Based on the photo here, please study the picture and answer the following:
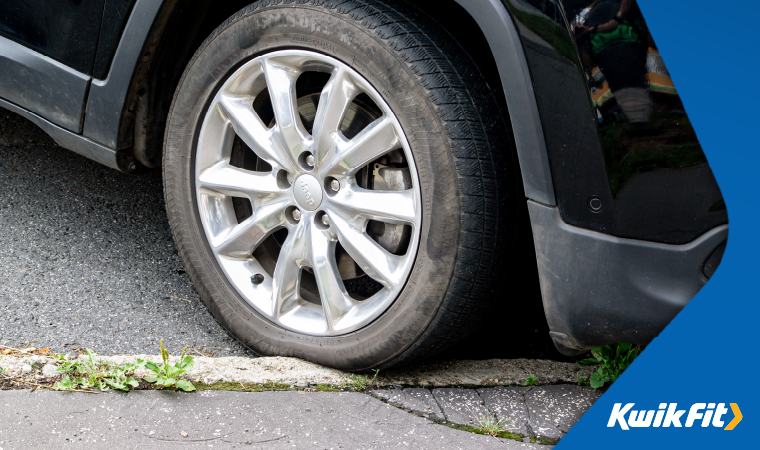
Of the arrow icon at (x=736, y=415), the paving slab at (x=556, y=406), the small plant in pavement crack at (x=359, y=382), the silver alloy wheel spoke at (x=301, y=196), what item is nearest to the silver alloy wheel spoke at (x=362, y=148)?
the silver alloy wheel spoke at (x=301, y=196)

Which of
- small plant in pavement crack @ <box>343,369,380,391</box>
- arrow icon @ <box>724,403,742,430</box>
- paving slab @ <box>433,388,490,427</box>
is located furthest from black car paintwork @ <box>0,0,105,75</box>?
arrow icon @ <box>724,403,742,430</box>

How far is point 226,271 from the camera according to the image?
2160mm

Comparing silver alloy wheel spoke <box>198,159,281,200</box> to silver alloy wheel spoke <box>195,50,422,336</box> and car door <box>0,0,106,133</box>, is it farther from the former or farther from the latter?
car door <box>0,0,106,133</box>

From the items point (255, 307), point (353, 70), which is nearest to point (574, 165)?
point (353, 70)

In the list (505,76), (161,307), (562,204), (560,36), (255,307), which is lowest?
(161,307)

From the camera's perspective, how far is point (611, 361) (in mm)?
2076

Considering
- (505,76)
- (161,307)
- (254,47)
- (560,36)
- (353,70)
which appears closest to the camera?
(560,36)

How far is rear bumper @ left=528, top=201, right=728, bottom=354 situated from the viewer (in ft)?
4.79

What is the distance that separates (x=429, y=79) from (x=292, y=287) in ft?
2.60

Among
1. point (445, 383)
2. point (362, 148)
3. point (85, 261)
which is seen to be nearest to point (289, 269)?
point (362, 148)

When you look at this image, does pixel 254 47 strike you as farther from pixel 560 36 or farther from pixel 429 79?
pixel 560 36

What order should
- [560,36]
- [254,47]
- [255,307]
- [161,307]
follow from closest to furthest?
[560,36], [254,47], [255,307], [161,307]

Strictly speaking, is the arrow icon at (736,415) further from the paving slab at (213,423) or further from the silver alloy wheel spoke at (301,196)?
the silver alloy wheel spoke at (301,196)

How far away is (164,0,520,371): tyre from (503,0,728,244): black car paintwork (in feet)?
0.76
